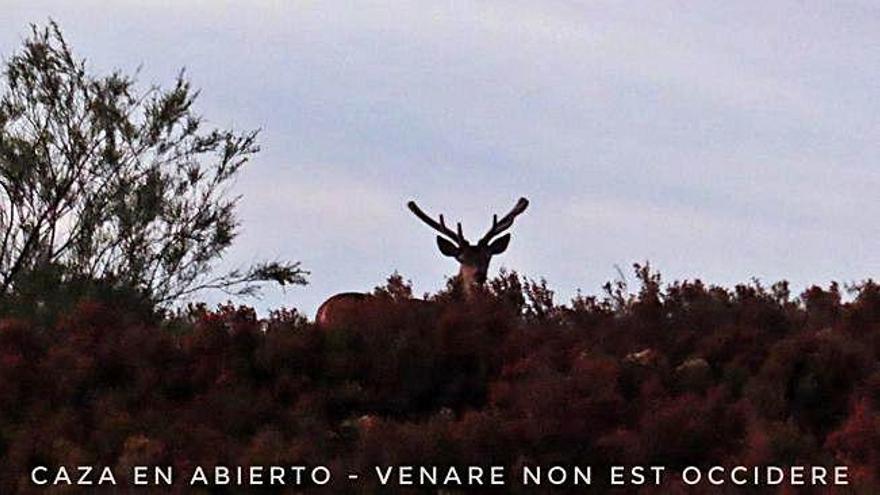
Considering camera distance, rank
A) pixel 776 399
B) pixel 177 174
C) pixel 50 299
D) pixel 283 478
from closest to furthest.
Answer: pixel 283 478
pixel 776 399
pixel 50 299
pixel 177 174

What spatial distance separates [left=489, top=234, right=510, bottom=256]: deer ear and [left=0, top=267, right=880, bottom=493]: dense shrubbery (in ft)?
23.0

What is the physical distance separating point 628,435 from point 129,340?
3965mm

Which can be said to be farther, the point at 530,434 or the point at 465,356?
the point at 465,356

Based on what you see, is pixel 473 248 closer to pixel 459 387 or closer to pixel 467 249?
pixel 467 249

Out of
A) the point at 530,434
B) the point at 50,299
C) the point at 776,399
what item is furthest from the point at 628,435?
the point at 50,299

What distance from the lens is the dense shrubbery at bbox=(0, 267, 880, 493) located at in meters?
11.2

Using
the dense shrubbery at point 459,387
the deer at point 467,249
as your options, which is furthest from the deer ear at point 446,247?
the dense shrubbery at point 459,387

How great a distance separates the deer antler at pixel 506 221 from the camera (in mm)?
23122

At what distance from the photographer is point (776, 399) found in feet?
39.6

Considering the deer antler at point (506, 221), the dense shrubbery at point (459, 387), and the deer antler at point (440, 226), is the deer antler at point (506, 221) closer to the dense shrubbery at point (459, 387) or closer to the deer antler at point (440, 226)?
the deer antler at point (440, 226)

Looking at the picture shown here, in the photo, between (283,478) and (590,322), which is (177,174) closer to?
(590,322)

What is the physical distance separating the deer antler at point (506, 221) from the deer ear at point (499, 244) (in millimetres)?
591

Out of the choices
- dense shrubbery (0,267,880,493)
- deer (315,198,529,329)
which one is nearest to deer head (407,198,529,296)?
deer (315,198,529,329)

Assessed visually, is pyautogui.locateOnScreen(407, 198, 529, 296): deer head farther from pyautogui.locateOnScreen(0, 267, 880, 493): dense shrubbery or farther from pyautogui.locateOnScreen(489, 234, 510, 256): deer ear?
pyautogui.locateOnScreen(0, 267, 880, 493): dense shrubbery
